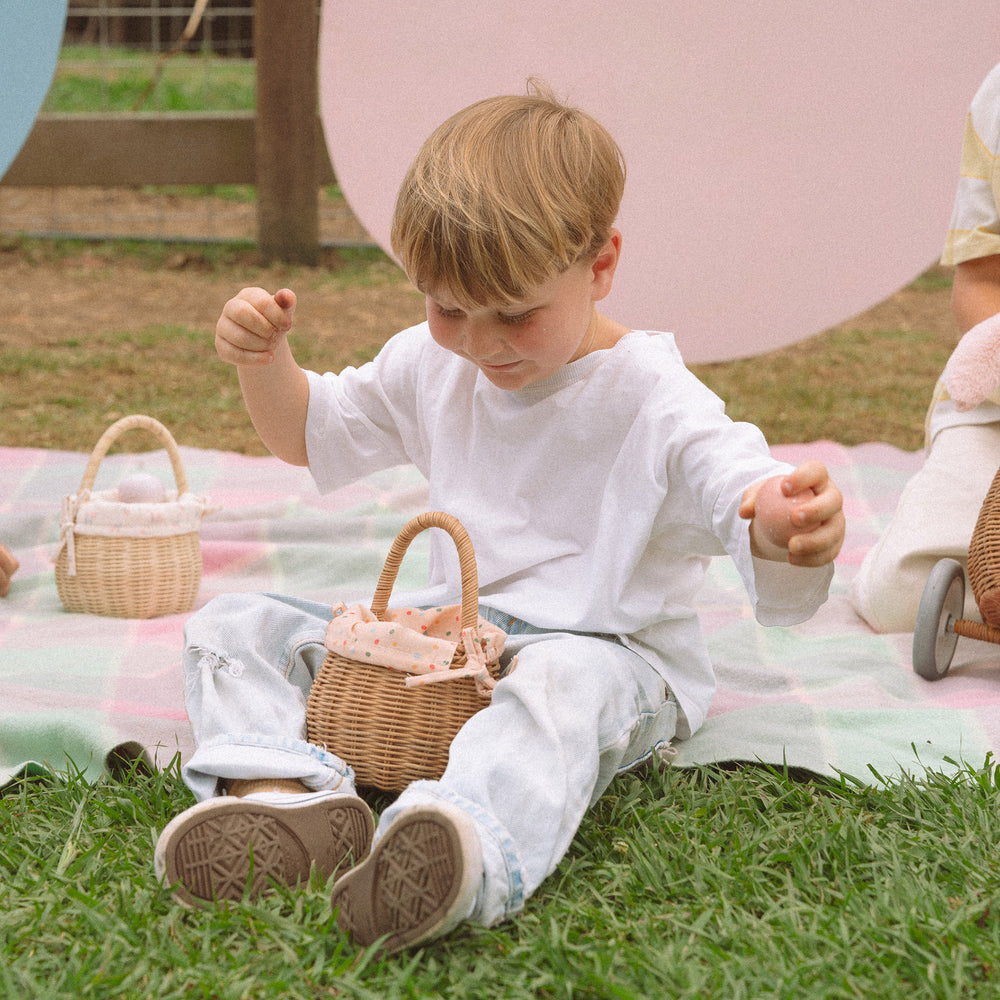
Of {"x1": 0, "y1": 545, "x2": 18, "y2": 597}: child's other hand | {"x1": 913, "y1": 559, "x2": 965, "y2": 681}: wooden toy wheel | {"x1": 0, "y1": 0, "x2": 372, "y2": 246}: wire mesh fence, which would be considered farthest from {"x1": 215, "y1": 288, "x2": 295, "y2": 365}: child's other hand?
{"x1": 0, "y1": 0, "x2": 372, "y2": 246}: wire mesh fence

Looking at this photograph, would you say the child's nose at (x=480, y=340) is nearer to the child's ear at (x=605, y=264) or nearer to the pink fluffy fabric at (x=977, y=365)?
the child's ear at (x=605, y=264)

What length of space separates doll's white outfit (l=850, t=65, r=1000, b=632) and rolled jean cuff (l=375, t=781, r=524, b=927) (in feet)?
3.55

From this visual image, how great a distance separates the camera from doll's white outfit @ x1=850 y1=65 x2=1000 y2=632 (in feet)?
6.66

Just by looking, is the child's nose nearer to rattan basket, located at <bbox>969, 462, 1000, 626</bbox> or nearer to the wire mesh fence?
rattan basket, located at <bbox>969, 462, 1000, 626</bbox>

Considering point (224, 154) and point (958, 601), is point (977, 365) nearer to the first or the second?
point (958, 601)

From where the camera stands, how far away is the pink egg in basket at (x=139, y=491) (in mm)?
2127

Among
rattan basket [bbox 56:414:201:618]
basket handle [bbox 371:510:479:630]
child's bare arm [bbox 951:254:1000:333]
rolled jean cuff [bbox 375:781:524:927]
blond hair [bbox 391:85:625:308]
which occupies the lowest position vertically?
rattan basket [bbox 56:414:201:618]

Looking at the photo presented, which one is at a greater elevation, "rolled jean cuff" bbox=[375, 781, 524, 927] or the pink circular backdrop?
the pink circular backdrop

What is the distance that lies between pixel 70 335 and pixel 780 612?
3888 millimetres

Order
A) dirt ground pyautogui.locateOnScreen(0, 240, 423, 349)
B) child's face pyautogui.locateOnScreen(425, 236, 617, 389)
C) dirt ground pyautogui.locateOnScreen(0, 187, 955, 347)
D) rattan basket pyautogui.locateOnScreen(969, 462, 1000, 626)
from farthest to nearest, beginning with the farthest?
1. dirt ground pyautogui.locateOnScreen(0, 187, 955, 347)
2. dirt ground pyautogui.locateOnScreen(0, 240, 423, 349)
3. rattan basket pyautogui.locateOnScreen(969, 462, 1000, 626)
4. child's face pyautogui.locateOnScreen(425, 236, 617, 389)

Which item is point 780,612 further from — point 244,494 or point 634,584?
point 244,494

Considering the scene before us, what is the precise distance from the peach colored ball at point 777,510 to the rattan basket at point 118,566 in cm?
119

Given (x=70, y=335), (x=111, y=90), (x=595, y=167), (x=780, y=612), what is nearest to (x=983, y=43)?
(x=595, y=167)

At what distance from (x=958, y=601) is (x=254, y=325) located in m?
1.10
